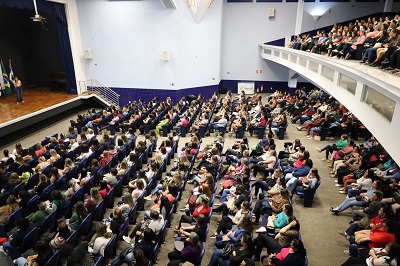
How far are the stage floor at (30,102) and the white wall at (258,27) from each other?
10012 mm

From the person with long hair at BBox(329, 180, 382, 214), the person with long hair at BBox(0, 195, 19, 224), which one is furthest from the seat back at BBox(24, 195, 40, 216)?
the person with long hair at BBox(329, 180, 382, 214)

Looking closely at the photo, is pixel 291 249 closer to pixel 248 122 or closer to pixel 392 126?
pixel 392 126

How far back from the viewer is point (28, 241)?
4.50 meters

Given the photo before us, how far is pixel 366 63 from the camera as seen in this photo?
634 cm

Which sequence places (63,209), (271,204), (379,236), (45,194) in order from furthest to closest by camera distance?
(45,194), (63,209), (271,204), (379,236)

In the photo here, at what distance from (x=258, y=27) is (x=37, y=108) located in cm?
1332

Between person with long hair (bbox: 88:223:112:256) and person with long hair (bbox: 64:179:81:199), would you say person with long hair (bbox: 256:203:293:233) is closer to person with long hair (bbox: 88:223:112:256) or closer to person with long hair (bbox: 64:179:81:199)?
person with long hair (bbox: 88:223:112:256)

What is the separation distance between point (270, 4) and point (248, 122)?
33.1ft

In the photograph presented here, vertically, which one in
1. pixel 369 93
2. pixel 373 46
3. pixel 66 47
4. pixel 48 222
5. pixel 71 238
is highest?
pixel 373 46

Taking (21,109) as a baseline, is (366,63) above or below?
above

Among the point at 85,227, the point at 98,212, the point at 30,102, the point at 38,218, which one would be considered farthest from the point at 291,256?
the point at 30,102

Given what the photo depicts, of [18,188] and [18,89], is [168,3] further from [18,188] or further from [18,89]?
[18,188]

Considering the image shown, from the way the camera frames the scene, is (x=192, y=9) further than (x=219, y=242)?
Yes

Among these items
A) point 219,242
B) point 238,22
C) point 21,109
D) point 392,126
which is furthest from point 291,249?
point 238,22
